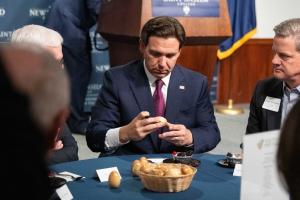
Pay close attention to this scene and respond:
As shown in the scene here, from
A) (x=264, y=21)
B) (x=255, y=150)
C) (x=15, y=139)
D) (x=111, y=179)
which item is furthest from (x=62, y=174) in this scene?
(x=264, y=21)

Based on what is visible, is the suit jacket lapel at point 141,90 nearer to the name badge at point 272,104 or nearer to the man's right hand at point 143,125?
the man's right hand at point 143,125

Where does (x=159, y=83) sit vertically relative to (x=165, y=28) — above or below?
below

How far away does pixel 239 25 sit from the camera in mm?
6980

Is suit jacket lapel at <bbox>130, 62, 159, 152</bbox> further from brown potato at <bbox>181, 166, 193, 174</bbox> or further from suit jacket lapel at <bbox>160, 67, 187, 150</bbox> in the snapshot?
brown potato at <bbox>181, 166, 193, 174</bbox>

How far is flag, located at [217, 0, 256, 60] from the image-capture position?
273 inches

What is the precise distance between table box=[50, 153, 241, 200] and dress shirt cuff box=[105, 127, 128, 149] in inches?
9.7

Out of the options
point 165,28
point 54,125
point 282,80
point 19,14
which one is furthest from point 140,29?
point 54,125

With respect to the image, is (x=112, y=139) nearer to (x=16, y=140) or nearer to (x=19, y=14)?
(x=16, y=140)

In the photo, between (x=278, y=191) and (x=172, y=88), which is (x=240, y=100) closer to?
(x=172, y=88)

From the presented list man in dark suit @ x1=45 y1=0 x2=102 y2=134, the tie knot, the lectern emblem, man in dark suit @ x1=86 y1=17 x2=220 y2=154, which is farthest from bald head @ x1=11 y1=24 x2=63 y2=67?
man in dark suit @ x1=45 y1=0 x2=102 y2=134

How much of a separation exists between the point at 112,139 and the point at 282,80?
1.01 m

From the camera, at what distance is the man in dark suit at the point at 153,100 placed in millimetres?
2635

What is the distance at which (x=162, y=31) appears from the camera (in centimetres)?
271

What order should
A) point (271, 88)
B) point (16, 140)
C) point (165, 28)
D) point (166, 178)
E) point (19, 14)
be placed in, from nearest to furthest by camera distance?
point (16, 140) < point (166, 178) < point (165, 28) < point (271, 88) < point (19, 14)
